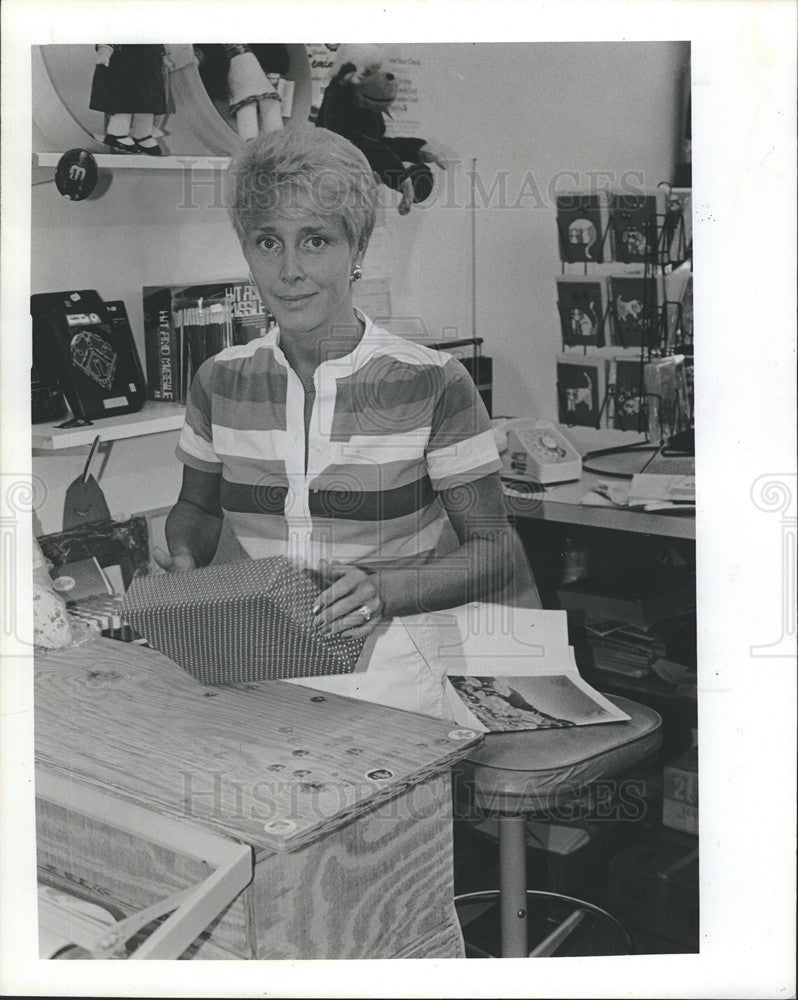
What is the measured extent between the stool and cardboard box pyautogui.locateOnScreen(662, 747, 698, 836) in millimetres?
52

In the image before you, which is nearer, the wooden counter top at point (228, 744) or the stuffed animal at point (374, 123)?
the wooden counter top at point (228, 744)

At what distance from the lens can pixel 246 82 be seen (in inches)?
71.1

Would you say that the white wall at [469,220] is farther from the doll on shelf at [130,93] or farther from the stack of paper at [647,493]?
the stack of paper at [647,493]

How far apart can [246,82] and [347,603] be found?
2.88ft

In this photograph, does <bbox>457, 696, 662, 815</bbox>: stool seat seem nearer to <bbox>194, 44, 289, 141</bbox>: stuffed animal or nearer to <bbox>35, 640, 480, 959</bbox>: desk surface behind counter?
<bbox>35, 640, 480, 959</bbox>: desk surface behind counter

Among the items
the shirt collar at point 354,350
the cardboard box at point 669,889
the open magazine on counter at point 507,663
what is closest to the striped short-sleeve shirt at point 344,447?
the shirt collar at point 354,350

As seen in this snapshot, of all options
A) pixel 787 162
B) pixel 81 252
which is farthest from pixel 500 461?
pixel 81 252

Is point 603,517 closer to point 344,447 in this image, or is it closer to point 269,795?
point 344,447

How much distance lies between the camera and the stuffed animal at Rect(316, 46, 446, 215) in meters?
1.79

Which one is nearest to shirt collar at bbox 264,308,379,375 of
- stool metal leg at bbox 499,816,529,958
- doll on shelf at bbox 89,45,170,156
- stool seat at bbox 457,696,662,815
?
doll on shelf at bbox 89,45,170,156

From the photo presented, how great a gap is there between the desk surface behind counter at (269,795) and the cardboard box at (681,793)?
1.31 feet

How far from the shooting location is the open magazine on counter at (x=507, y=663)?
1868 millimetres

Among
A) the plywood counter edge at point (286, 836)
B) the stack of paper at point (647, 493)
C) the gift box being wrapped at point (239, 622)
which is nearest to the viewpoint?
the plywood counter edge at point (286, 836)

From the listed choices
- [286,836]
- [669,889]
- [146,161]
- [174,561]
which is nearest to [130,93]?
[146,161]
